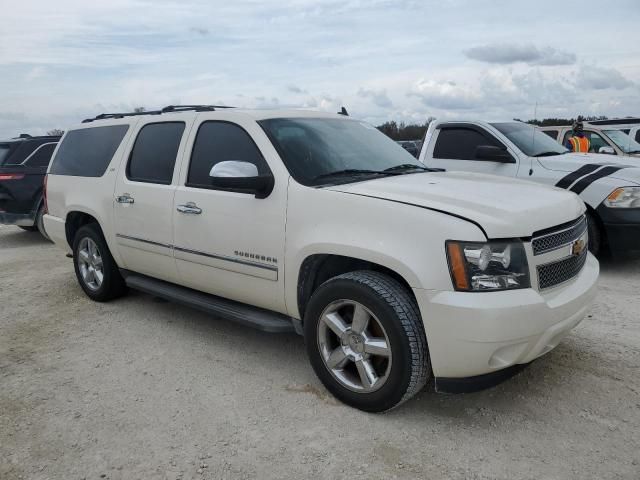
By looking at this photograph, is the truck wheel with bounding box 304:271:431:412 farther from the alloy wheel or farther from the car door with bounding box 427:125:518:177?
the car door with bounding box 427:125:518:177

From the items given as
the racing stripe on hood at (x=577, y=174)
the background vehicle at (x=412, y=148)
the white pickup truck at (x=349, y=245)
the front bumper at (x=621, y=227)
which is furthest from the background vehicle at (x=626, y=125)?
the white pickup truck at (x=349, y=245)

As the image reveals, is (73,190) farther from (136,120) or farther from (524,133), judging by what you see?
(524,133)

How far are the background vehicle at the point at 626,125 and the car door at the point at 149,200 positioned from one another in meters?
8.99

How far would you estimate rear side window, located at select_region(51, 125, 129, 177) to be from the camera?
17.0 ft

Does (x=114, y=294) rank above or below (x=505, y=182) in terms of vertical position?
below

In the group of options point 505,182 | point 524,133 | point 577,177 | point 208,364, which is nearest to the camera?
point 505,182

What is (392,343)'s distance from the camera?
9.80ft

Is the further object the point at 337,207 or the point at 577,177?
the point at 577,177

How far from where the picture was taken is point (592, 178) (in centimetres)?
621

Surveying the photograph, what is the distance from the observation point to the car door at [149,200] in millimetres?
4391

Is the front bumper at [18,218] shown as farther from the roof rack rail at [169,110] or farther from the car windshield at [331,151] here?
the car windshield at [331,151]

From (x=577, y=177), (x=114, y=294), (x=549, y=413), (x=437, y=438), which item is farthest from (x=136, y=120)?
(x=577, y=177)

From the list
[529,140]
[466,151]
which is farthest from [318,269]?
[529,140]

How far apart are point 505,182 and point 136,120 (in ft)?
10.6
